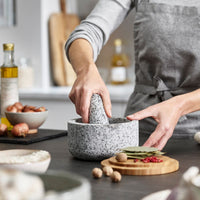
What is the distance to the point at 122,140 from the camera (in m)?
1.14

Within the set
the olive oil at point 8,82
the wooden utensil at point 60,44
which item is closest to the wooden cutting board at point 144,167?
the olive oil at point 8,82

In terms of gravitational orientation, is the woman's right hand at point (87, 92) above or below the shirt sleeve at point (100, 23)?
below

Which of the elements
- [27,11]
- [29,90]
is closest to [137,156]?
[29,90]

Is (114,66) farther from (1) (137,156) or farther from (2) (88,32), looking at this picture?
(1) (137,156)

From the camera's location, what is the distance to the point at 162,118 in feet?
4.16

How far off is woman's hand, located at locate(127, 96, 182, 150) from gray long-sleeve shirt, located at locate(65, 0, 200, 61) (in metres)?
0.42

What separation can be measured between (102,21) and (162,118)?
0.59 m

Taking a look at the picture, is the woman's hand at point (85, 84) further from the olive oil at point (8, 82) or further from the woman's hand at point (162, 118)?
the olive oil at point (8, 82)

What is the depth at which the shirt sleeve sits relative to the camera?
1.63m

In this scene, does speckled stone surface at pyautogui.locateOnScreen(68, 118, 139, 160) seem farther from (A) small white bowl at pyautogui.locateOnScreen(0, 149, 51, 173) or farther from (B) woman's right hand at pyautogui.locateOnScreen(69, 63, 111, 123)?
(A) small white bowl at pyautogui.locateOnScreen(0, 149, 51, 173)

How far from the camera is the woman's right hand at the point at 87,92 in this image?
1.21 m

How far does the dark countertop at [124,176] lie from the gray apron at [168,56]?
0.28 meters

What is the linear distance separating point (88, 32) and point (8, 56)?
0.34 metres

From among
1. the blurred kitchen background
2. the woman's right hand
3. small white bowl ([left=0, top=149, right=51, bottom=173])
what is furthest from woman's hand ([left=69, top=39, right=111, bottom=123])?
the blurred kitchen background
